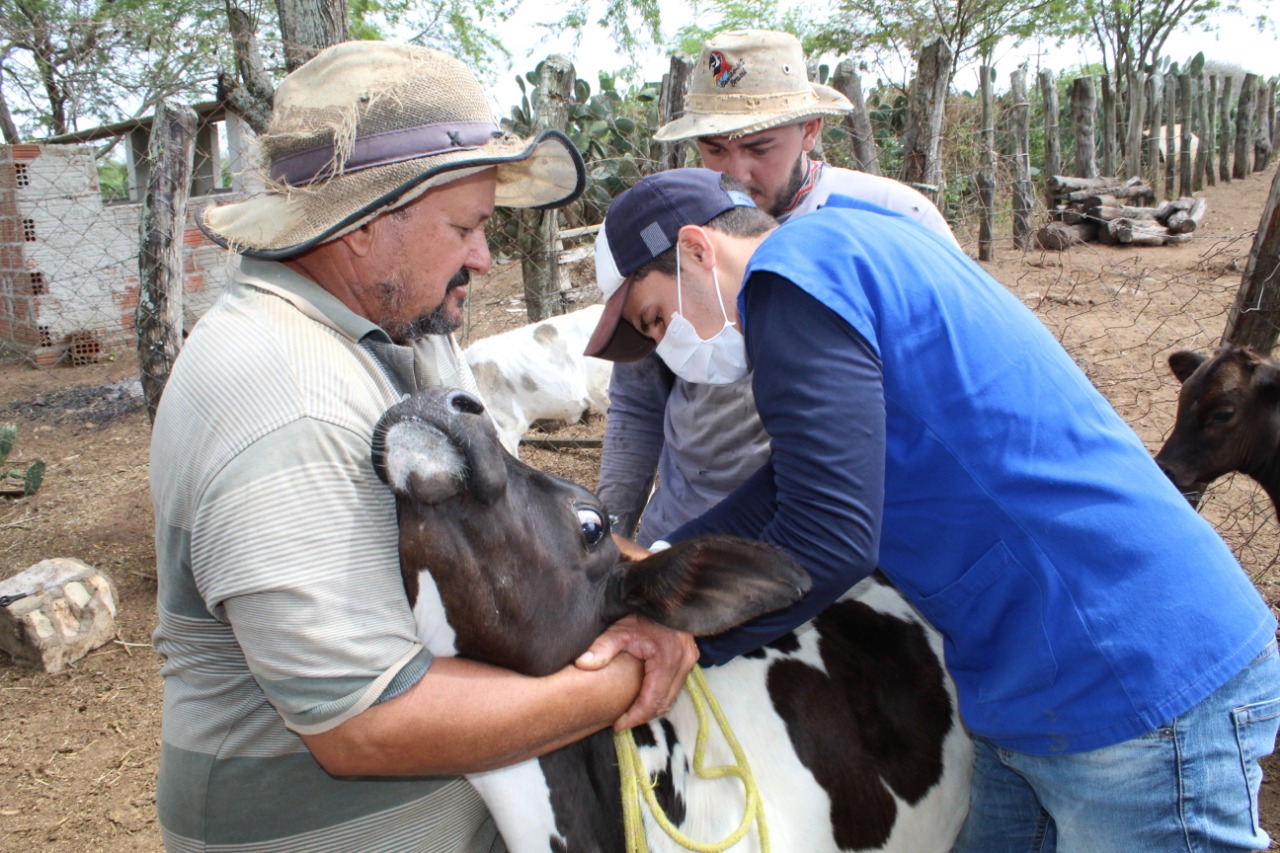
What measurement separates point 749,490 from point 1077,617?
0.63 metres

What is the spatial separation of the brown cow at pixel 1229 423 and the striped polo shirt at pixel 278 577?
3.29 meters

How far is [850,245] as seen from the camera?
1.58m

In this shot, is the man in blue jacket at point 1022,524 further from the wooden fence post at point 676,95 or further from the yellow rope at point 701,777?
the wooden fence post at point 676,95

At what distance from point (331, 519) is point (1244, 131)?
82.0ft

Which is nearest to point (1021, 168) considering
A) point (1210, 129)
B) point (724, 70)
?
point (724, 70)

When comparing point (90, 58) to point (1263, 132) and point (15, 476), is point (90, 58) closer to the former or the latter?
point (15, 476)

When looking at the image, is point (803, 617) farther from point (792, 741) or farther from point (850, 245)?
point (850, 245)

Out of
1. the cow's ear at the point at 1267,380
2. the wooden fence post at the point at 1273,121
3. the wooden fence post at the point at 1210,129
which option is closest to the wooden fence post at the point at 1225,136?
the wooden fence post at the point at 1210,129

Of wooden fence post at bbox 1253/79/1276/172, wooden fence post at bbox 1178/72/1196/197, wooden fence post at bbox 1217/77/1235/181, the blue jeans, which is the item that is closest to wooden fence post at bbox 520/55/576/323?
the blue jeans

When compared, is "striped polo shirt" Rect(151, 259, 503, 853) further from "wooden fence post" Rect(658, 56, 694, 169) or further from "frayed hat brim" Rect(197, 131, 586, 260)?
"wooden fence post" Rect(658, 56, 694, 169)

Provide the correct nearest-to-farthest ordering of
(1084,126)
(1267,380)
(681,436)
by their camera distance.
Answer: (681,436)
(1267,380)
(1084,126)

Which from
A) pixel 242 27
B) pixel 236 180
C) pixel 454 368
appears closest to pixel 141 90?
pixel 236 180

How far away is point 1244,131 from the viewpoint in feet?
69.4

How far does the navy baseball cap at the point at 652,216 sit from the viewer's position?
1.96 metres
